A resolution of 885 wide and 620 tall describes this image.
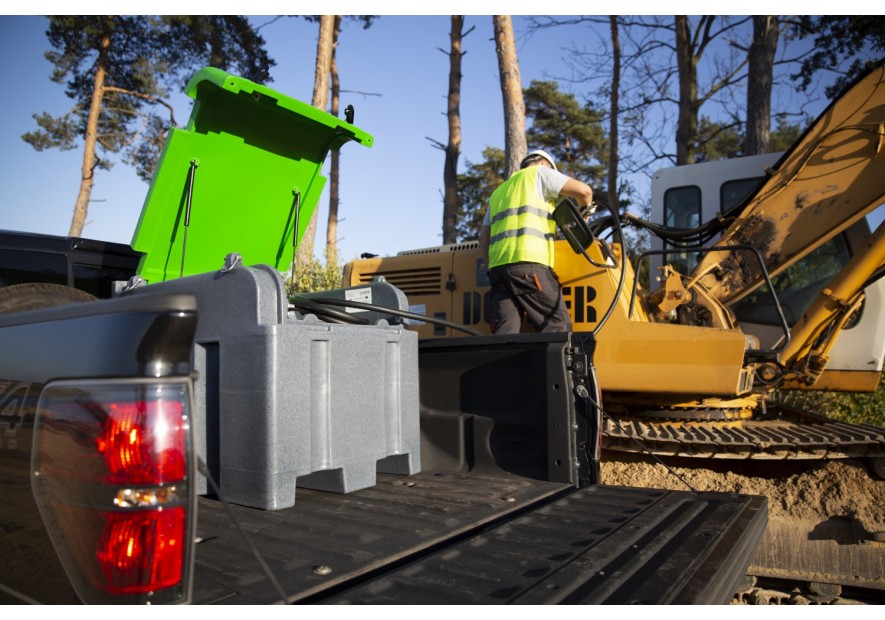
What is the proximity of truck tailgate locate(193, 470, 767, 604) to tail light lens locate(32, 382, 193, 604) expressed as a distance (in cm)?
17

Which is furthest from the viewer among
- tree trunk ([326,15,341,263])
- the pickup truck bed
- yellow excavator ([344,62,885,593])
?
tree trunk ([326,15,341,263])

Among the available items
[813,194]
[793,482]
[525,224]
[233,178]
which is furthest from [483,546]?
[813,194]

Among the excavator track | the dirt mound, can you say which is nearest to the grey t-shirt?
the excavator track

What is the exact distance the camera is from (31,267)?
3705 mm

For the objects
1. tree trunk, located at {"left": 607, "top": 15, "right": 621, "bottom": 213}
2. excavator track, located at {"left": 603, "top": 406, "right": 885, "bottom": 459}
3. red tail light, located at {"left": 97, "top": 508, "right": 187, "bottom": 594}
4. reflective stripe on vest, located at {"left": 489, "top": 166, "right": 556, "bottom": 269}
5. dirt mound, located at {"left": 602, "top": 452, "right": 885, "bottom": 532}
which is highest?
tree trunk, located at {"left": 607, "top": 15, "right": 621, "bottom": 213}

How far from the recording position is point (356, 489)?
2.59m

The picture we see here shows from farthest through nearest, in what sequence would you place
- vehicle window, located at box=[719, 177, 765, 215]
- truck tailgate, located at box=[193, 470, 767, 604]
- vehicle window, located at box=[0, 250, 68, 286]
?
vehicle window, located at box=[719, 177, 765, 215]
vehicle window, located at box=[0, 250, 68, 286]
truck tailgate, located at box=[193, 470, 767, 604]

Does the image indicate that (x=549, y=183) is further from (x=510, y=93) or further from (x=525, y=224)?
(x=510, y=93)

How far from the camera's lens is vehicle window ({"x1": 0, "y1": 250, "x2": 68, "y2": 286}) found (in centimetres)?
356

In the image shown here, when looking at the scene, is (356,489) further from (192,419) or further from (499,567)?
(192,419)

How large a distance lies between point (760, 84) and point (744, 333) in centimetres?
811

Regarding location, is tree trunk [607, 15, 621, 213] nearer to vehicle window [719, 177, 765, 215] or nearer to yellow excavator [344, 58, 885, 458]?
vehicle window [719, 177, 765, 215]

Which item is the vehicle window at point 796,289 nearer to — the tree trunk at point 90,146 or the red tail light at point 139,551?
the red tail light at point 139,551

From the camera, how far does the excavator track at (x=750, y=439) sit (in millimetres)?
4809
